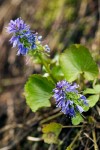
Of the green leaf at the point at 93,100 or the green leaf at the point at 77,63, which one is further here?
the green leaf at the point at 77,63

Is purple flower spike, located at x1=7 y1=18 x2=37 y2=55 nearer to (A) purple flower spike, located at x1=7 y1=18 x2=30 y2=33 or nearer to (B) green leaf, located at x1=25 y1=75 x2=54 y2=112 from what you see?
(A) purple flower spike, located at x1=7 y1=18 x2=30 y2=33

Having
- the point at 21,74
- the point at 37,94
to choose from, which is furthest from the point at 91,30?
the point at 37,94

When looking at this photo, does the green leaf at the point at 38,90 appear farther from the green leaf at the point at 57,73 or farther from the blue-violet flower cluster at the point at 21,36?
the blue-violet flower cluster at the point at 21,36

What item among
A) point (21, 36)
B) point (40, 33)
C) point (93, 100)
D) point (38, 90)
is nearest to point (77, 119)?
point (93, 100)

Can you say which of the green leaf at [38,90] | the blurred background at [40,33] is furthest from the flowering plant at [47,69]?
the blurred background at [40,33]

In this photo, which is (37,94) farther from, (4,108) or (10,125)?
(4,108)

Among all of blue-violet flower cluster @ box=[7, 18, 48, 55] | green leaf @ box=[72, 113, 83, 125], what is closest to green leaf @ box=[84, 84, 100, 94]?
green leaf @ box=[72, 113, 83, 125]

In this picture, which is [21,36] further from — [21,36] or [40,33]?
[40,33]
